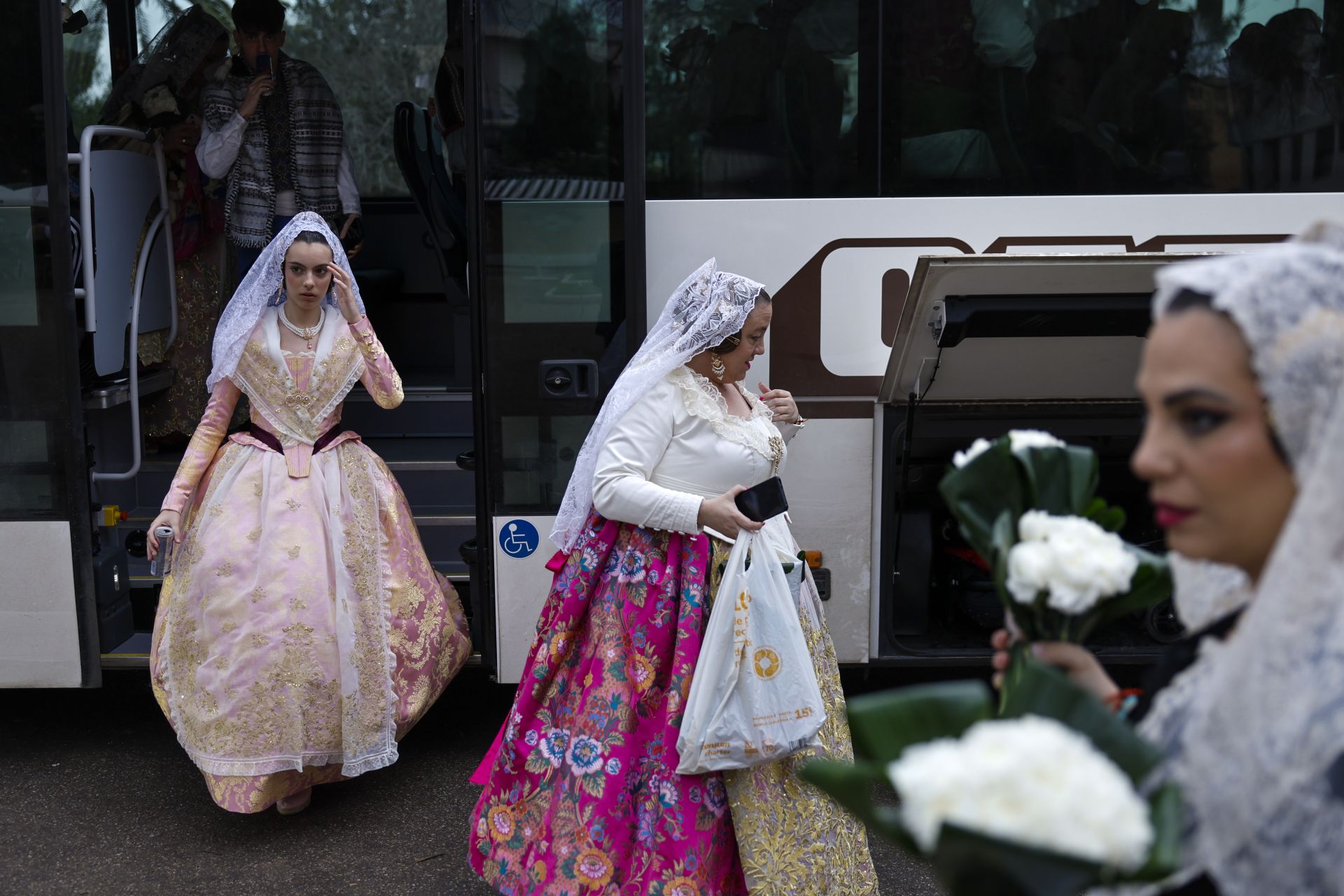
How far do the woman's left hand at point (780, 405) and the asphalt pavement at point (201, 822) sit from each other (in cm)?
131

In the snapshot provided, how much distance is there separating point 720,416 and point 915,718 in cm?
192

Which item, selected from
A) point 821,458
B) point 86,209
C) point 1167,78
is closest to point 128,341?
point 86,209

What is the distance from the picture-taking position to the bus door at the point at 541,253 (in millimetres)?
3785

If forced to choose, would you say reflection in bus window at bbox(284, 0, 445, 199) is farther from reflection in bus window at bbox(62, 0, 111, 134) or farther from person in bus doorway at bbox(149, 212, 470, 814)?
person in bus doorway at bbox(149, 212, 470, 814)

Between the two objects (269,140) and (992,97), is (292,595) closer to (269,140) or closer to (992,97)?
(269,140)

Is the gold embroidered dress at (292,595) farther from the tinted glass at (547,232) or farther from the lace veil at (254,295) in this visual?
the tinted glass at (547,232)

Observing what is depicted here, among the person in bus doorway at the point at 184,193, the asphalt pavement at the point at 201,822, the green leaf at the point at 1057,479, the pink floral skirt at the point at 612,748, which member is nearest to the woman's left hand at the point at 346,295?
the pink floral skirt at the point at 612,748

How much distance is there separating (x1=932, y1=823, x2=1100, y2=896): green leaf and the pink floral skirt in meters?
1.97

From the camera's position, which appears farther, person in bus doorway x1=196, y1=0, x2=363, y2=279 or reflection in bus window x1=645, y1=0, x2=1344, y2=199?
person in bus doorway x1=196, y1=0, x2=363, y2=279

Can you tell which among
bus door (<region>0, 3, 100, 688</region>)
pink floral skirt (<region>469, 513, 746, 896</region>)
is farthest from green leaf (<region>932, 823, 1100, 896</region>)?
A: bus door (<region>0, 3, 100, 688</region>)

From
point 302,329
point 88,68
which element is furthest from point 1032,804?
point 88,68

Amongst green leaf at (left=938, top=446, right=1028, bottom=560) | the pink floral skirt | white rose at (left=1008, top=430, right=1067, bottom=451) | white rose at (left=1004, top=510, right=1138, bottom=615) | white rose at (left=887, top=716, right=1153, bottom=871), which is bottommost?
the pink floral skirt

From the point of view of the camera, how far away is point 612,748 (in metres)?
3.01

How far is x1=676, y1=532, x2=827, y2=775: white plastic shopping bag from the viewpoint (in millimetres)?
2857
